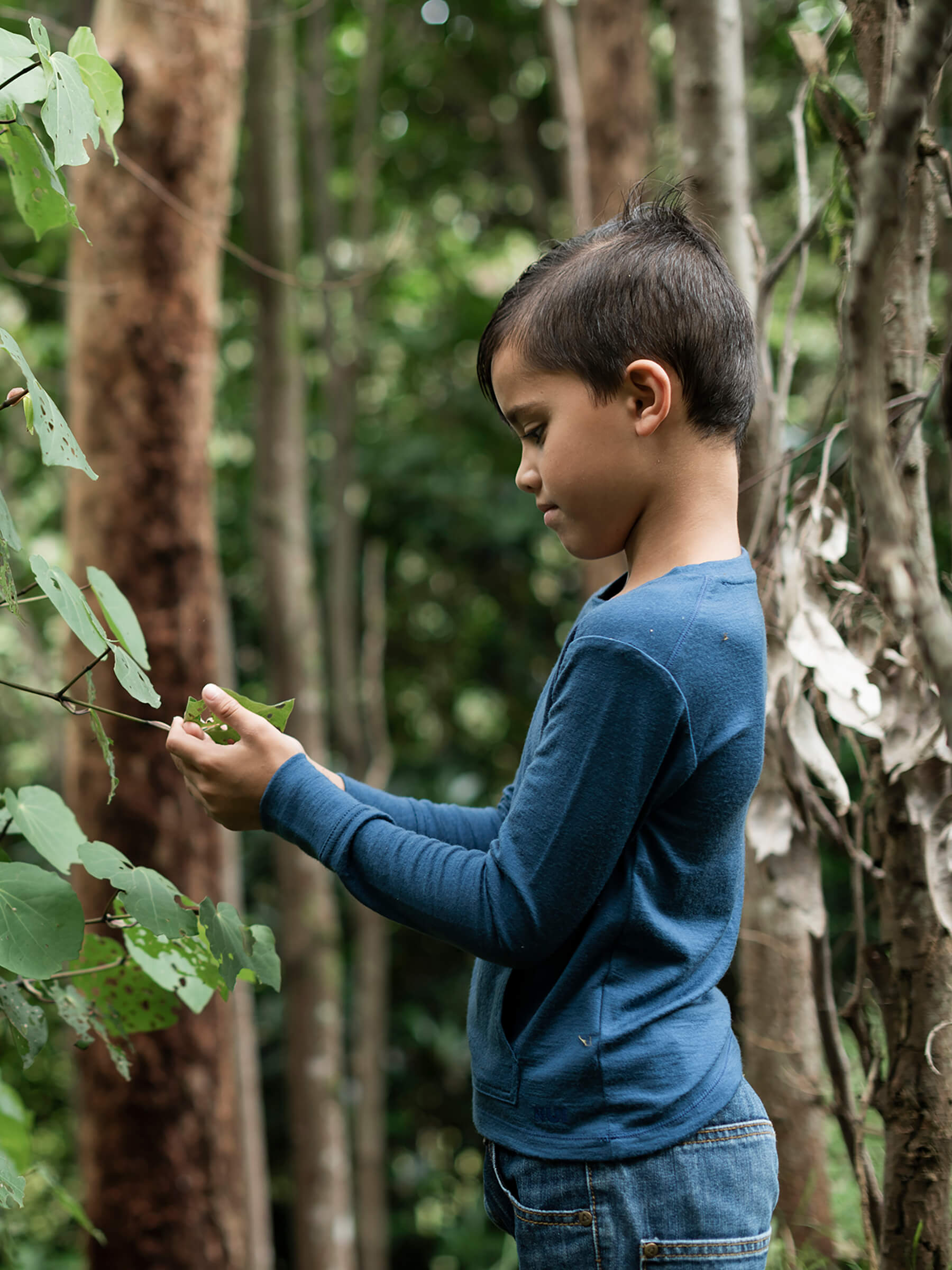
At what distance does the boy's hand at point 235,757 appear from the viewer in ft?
2.90

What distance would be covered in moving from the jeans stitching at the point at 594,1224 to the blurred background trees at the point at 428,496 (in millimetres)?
519

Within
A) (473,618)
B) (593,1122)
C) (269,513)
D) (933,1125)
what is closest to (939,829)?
(933,1125)

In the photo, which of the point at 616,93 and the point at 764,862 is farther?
the point at 616,93

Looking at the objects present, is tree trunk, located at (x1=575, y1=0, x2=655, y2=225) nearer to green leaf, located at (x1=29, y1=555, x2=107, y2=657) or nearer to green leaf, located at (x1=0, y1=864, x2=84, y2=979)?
green leaf, located at (x1=29, y1=555, x2=107, y2=657)

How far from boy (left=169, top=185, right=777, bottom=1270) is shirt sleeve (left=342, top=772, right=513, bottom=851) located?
0.18 metres

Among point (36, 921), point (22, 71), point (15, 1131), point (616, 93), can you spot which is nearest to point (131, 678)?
point (36, 921)

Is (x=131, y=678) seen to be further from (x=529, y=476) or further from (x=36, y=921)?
(x=529, y=476)

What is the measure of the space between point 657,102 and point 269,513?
12.2ft

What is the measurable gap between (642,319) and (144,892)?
0.61 meters

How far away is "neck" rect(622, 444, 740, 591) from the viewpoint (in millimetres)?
907

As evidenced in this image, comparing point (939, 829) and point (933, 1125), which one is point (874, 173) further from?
point (933, 1125)

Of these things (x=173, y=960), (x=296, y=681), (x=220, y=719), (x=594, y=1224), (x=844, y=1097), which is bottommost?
(x=296, y=681)

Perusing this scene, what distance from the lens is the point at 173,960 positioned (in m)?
1.00

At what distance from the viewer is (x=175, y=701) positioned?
2479 mm
